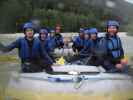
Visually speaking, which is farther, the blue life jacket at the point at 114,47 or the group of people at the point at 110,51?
the blue life jacket at the point at 114,47

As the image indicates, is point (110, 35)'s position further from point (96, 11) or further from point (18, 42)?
point (96, 11)

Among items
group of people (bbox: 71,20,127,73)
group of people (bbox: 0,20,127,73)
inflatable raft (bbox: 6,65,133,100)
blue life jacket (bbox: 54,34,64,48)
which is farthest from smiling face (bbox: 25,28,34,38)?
blue life jacket (bbox: 54,34,64,48)

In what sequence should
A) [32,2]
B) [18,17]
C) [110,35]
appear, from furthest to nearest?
[32,2] → [18,17] → [110,35]

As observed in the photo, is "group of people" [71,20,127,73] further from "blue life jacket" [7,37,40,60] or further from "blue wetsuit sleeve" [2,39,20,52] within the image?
"blue wetsuit sleeve" [2,39,20,52]

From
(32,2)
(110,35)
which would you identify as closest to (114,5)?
(32,2)

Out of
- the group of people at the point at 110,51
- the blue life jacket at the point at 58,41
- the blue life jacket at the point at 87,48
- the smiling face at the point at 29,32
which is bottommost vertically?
the blue life jacket at the point at 58,41

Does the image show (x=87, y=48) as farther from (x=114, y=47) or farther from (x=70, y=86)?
(x=70, y=86)

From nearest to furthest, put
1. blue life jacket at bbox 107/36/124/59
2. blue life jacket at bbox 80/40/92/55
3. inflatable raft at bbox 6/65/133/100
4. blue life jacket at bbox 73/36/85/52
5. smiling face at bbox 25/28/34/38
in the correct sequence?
inflatable raft at bbox 6/65/133/100, smiling face at bbox 25/28/34/38, blue life jacket at bbox 107/36/124/59, blue life jacket at bbox 80/40/92/55, blue life jacket at bbox 73/36/85/52

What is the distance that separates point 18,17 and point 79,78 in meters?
30.2

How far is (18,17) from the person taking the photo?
4112cm

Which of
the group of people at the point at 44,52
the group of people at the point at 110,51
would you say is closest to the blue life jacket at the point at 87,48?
the group of people at the point at 110,51

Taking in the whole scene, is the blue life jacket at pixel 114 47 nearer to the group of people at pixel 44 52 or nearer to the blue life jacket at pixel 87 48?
the group of people at pixel 44 52

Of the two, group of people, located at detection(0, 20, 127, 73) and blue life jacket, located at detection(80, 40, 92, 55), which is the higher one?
group of people, located at detection(0, 20, 127, 73)

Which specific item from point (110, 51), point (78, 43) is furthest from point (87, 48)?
point (110, 51)
